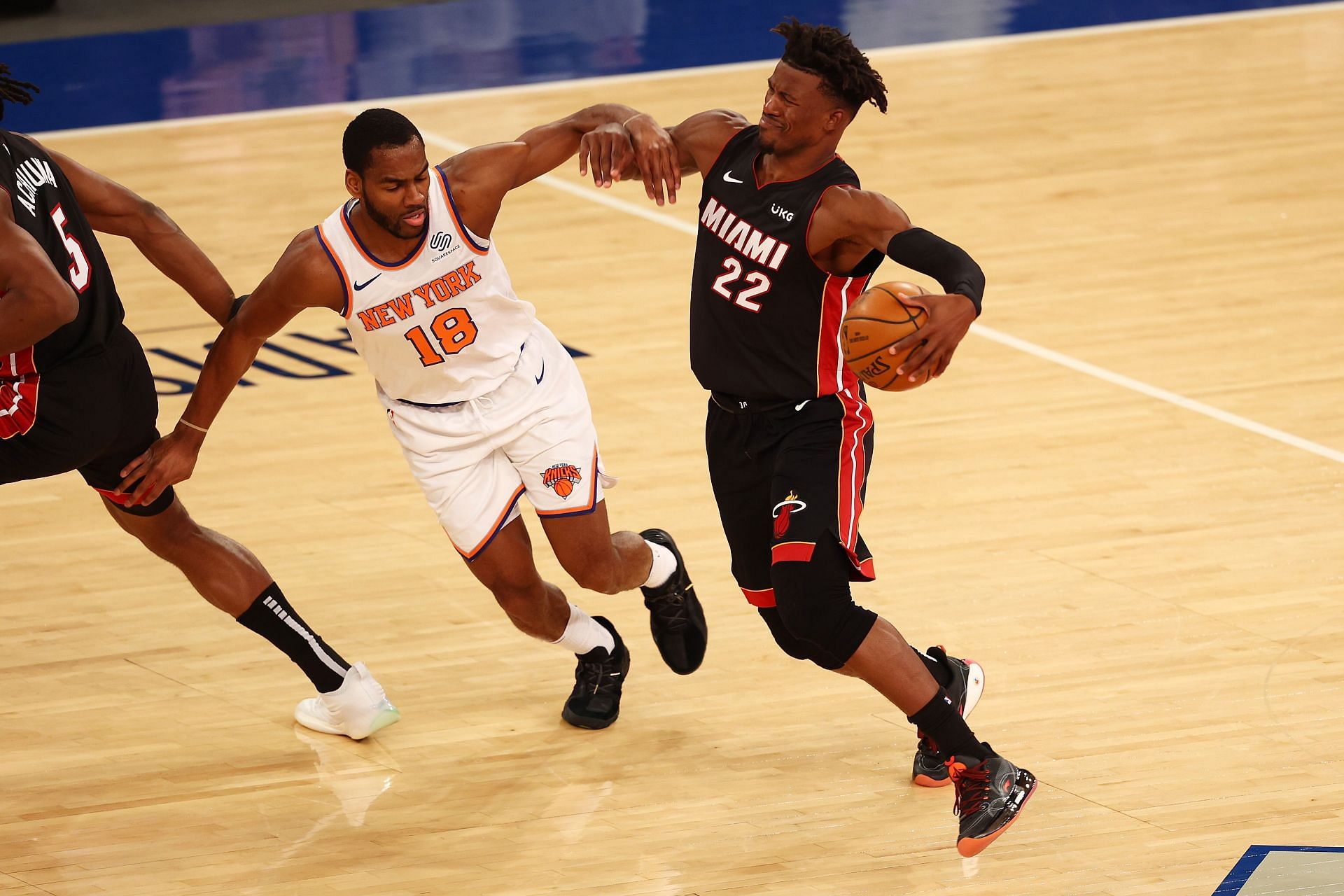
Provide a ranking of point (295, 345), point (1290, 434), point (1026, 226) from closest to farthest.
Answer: point (1290, 434)
point (295, 345)
point (1026, 226)

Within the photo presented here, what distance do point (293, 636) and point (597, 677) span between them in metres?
0.88

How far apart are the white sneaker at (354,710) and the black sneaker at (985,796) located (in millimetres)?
1687

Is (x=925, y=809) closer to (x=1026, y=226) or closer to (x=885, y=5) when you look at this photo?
(x=1026, y=226)

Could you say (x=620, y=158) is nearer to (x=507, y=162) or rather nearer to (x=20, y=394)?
(x=507, y=162)

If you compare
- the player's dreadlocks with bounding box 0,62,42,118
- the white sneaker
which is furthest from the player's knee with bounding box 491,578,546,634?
the player's dreadlocks with bounding box 0,62,42,118

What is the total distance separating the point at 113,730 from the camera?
5000mm

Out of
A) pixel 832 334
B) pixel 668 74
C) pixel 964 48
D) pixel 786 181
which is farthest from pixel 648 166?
pixel 964 48

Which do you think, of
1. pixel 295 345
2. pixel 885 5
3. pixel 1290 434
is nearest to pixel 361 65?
pixel 885 5

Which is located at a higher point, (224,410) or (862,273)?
(862,273)

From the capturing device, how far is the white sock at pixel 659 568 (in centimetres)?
508

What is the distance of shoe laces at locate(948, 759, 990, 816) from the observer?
4090mm

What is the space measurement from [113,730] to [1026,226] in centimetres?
601

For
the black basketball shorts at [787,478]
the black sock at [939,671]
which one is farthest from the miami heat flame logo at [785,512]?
the black sock at [939,671]

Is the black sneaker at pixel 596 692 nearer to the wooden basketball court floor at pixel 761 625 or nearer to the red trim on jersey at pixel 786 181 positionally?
the wooden basketball court floor at pixel 761 625
